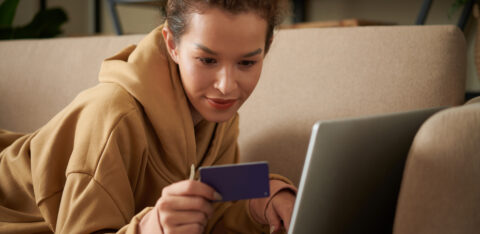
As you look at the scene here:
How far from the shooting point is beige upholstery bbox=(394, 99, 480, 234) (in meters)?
0.62

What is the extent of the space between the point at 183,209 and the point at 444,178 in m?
0.35

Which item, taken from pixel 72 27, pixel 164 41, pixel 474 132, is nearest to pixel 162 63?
pixel 164 41

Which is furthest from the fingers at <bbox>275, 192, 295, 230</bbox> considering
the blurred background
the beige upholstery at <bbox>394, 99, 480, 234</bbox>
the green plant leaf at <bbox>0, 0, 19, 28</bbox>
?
Answer: the green plant leaf at <bbox>0, 0, 19, 28</bbox>

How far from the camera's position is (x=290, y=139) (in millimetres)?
1202

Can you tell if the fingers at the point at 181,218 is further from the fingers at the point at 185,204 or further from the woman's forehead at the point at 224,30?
the woman's forehead at the point at 224,30

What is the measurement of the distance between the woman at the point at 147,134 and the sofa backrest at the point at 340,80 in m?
0.17

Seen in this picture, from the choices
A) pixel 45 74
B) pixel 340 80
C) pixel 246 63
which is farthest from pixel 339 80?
pixel 45 74

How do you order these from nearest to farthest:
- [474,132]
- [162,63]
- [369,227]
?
[474,132], [369,227], [162,63]

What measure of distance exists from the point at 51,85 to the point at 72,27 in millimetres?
2394

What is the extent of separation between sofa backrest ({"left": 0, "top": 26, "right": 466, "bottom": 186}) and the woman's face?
0.82 ft

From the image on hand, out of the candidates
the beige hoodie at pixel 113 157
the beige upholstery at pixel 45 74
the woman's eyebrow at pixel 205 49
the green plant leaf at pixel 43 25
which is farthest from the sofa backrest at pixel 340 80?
the green plant leaf at pixel 43 25

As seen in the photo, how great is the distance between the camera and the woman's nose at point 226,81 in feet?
3.00

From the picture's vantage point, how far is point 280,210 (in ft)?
2.91

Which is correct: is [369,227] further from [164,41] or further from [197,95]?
[164,41]
